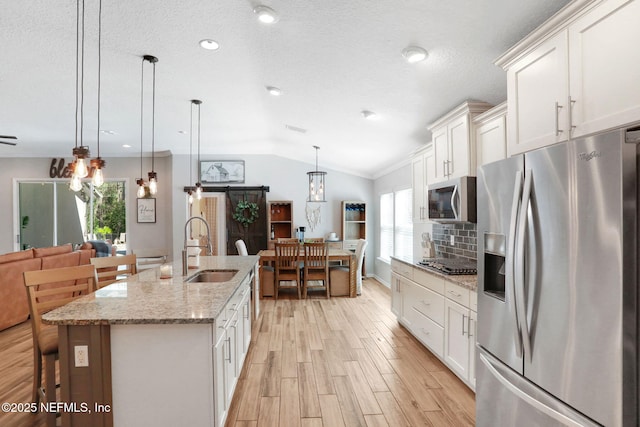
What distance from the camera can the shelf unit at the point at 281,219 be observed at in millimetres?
7098

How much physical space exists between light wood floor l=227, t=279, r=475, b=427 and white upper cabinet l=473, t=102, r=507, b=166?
6.08ft

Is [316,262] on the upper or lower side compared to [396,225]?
lower

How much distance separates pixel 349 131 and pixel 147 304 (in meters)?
3.57

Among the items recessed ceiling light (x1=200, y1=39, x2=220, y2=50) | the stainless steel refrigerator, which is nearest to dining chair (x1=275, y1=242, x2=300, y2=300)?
recessed ceiling light (x1=200, y1=39, x2=220, y2=50)

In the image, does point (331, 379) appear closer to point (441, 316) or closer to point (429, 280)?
Result: point (441, 316)

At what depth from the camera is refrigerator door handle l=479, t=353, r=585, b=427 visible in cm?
137

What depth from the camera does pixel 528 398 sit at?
5.08 ft

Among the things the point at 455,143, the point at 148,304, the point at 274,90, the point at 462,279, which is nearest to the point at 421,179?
the point at 455,143

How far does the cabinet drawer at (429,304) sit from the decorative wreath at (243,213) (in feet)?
13.9

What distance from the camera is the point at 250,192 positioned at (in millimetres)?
7059

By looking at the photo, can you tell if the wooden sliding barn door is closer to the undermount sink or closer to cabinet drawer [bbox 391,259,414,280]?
cabinet drawer [bbox 391,259,414,280]

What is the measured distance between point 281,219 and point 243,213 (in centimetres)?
81

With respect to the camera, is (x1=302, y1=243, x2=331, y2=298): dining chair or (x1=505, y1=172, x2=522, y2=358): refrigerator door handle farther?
(x1=302, y1=243, x2=331, y2=298): dining chair

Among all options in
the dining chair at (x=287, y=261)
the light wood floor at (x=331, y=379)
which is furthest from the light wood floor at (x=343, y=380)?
the dining chair at (x=287, y=261)
